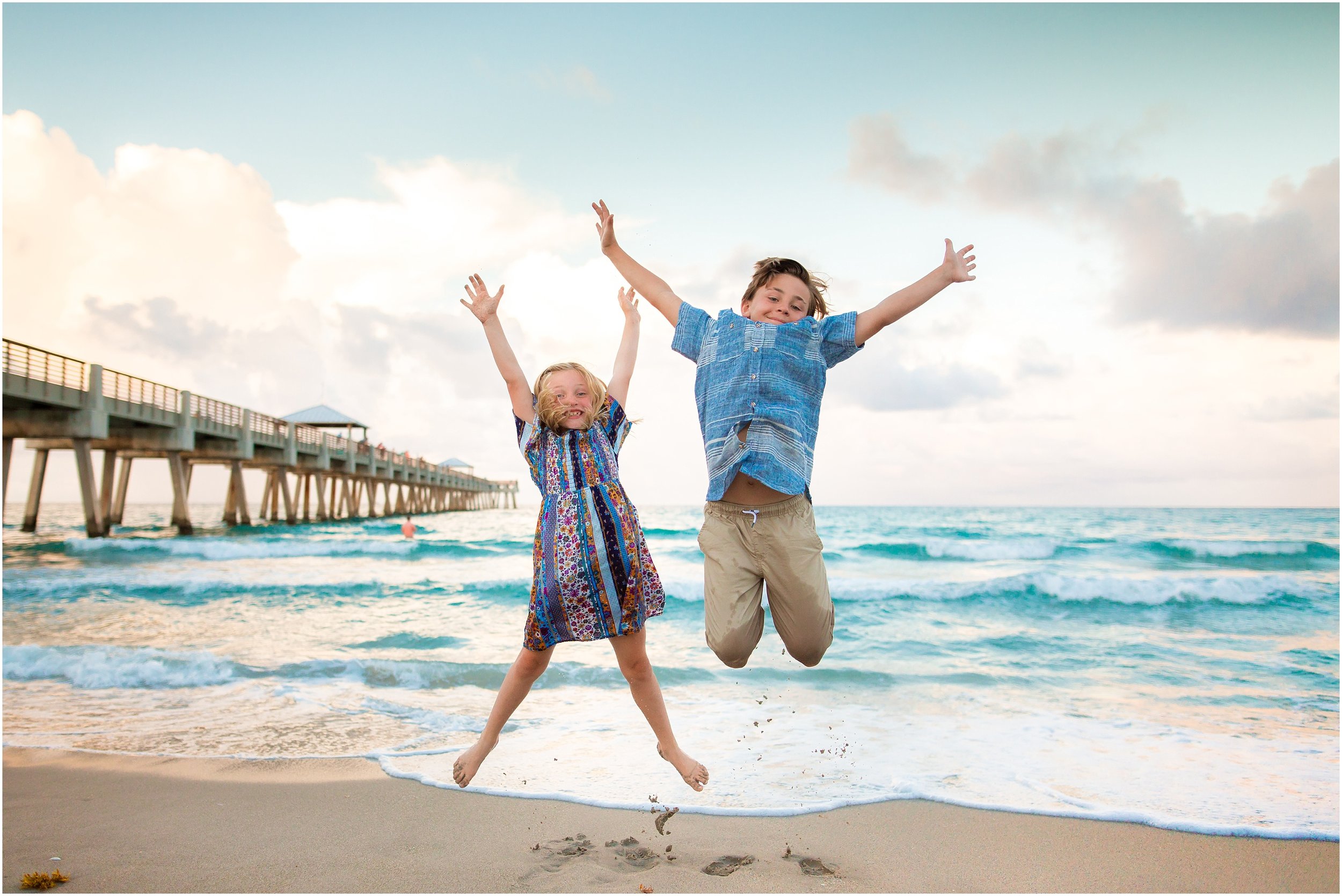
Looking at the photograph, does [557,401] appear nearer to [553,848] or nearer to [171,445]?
[553,848]

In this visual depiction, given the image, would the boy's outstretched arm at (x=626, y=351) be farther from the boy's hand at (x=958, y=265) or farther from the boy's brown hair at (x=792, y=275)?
the boy's hand at (x=958, y=265)

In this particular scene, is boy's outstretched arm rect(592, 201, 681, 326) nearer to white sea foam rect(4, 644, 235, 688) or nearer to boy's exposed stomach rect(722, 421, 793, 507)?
boy's exposed stomach rect(722, 421, 793, 507)

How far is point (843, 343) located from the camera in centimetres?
301

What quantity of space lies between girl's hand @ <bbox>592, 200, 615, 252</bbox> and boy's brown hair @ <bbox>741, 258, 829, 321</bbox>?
575 mm

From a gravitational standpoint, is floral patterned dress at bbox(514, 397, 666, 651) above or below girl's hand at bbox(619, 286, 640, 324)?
below

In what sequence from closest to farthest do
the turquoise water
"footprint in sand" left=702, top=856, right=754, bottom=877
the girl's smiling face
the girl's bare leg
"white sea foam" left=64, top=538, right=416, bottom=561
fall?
1. the girl's bare leg
2. the girl's smiling face
3. "footprint in sand" left=702, top=856, right=754, bottom=877
4. the turquoise water
5. "white sea foam" left=64, top=538, right=416, bottom=561

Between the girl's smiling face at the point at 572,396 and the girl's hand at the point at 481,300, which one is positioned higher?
the girl's hand at the point at 481,300

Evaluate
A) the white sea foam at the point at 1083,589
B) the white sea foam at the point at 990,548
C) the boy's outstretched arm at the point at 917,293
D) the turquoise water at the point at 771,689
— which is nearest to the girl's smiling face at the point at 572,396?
the boy's outstretched arm at the point at 917,293

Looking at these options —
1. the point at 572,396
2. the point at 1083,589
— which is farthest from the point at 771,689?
the point at 1083,589

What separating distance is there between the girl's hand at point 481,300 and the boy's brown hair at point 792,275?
3.23 feet

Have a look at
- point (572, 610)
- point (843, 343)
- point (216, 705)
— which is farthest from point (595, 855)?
point (216, 705)

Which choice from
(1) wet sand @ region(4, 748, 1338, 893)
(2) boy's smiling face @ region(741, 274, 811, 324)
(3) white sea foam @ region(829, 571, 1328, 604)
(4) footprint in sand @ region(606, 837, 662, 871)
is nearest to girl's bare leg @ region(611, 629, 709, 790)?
(1) wet sand @ region(4, 748, 1338, 893)

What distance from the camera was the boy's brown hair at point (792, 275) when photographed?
3.14m

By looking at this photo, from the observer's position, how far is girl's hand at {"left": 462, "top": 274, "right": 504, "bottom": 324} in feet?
9.79
